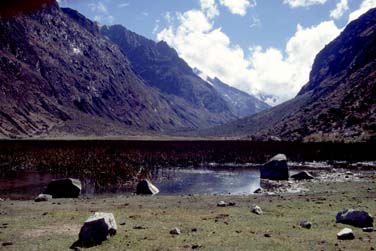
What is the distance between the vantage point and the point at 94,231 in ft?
44.4

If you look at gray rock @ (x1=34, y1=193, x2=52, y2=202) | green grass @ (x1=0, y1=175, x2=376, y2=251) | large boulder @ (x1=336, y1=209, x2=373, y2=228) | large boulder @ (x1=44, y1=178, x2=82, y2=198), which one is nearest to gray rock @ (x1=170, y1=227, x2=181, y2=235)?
green grass @ (x1=0, y1=175, x2=376, y2=251)

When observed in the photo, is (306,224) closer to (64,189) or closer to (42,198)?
(42,198)

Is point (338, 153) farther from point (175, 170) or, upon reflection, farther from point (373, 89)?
point (373, 89)

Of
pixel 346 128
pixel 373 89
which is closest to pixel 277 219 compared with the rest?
pixel 346 128

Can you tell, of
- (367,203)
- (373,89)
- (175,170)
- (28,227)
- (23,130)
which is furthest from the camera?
(23,130)

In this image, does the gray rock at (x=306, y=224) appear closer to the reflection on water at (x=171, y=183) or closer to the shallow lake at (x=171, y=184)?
the shallow lake at (x=171, y=184)

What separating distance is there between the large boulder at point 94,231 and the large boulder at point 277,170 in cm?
2877

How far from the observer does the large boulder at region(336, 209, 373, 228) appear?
1559 cm

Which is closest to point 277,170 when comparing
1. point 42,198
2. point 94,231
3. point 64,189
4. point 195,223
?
point 64,189

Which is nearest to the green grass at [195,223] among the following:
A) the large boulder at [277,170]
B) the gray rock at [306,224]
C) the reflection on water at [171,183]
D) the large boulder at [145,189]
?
the gray rock at [306,224]

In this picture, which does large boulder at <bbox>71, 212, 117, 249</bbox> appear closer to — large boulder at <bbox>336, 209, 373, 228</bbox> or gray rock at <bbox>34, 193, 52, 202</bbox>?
large boulder at <bbox>336, 209, 373, 228</bbox>

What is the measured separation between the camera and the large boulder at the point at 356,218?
15594 millimetres

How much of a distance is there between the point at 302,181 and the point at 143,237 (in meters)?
26.6

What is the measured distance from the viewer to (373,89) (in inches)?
5172
